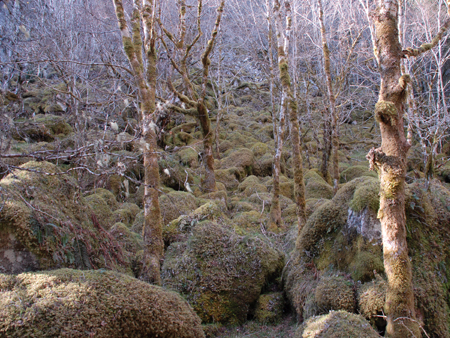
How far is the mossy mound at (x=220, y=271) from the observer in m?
4.16

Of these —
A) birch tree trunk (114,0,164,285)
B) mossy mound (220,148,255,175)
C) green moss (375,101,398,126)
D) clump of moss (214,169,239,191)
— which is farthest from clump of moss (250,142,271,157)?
green moss (375,101,398,126)

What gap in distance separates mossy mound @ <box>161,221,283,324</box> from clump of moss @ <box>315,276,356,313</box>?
116cm

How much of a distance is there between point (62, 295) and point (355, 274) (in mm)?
2920

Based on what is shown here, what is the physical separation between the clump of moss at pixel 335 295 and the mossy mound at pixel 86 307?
1446 millimetres

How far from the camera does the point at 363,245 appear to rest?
3475 mm

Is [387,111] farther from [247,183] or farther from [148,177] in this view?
[247,183]

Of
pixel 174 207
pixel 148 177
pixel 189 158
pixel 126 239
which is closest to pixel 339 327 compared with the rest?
pixel 148 177

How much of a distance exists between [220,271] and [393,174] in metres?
2.80

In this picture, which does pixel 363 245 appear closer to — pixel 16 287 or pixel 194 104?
pixel 16 287

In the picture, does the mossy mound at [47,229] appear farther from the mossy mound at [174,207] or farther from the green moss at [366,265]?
the green moss at [366,265]

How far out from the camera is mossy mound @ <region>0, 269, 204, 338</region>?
2113mm

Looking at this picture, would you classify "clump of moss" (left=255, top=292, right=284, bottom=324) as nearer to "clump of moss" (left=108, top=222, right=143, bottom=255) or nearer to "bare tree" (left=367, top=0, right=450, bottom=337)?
"bare tree" (left=367, top=0, right=450, bottom=337)

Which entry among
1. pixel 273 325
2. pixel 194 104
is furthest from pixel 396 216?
pixel 194 104

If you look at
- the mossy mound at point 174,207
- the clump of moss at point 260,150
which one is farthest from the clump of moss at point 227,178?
the mossy mound at point 174,207
